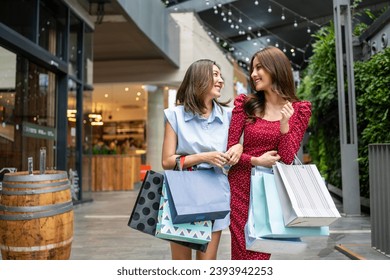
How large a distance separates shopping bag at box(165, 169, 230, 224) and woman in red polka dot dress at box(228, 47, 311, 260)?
9 centimetres

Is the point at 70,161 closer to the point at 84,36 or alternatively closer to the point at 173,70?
the point at 84,36

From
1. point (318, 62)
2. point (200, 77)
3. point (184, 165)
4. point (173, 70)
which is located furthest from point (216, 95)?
point (173, 70)

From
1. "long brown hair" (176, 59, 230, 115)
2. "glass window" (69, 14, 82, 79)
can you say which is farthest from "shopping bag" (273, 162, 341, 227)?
"glass window" (69, 14, 82, 79)

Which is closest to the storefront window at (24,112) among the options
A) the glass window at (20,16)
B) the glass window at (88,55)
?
the glass window at (20,16)

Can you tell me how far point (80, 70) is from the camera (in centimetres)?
773

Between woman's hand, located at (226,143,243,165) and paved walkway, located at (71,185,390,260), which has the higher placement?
woman's hand, located at (226,143,243,165)

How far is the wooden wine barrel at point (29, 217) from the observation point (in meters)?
2.54

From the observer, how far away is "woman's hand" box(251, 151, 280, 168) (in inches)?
55.9

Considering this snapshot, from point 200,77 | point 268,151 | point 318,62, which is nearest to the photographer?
point 268,151

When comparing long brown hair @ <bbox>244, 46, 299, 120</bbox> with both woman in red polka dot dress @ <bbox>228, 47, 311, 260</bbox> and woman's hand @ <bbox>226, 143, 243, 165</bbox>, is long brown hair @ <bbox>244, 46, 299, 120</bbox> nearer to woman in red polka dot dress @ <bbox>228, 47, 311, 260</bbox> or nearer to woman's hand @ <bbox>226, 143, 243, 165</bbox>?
woman in red polka dot dress @ <bbox>228, 47, 311, 260</bbox>

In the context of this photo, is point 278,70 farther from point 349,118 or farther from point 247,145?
point 349,118

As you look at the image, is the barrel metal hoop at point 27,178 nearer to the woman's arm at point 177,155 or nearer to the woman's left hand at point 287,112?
the woman's arm at point 177,155

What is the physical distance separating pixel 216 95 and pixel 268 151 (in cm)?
30

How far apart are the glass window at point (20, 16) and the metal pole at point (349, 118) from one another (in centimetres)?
415
